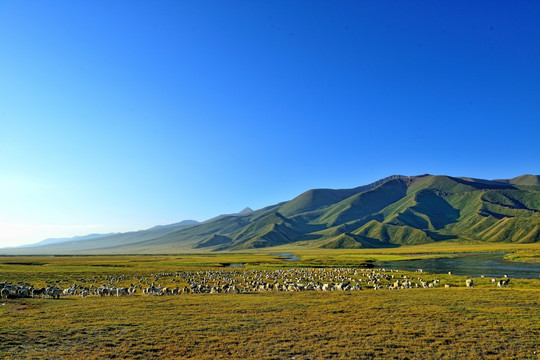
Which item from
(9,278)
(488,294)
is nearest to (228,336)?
(488,294)

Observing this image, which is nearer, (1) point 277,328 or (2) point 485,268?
(1) point 277,328

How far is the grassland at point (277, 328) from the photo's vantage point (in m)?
15.8

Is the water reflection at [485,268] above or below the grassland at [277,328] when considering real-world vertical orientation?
below

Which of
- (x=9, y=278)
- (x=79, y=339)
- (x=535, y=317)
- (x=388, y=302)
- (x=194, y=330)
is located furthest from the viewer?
(x=9, y=278)

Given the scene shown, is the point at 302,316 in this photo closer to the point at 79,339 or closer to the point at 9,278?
the point at 79,339

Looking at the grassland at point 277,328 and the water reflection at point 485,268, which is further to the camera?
the water reflection at point 485,268

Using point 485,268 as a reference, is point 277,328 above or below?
above

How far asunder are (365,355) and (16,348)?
18206 mm

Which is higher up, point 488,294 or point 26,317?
point 26,317

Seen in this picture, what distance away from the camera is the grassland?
1583cm

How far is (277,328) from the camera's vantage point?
20234 mm

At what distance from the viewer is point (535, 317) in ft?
70.8

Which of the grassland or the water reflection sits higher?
the grassland

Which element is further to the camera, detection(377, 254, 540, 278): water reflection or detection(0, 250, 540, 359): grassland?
detection(377, 254, 540, 278): water reflection
